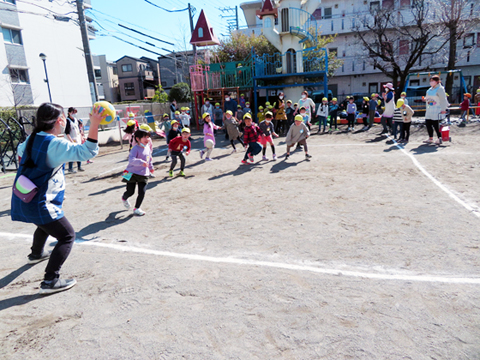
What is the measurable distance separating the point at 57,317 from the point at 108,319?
0.54 meters

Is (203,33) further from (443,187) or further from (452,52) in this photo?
(443,187)

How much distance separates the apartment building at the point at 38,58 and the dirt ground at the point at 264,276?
20.5 metres

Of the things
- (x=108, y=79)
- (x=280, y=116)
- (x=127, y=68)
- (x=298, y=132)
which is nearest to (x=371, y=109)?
(x=280, y=116)

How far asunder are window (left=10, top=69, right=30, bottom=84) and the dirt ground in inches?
909

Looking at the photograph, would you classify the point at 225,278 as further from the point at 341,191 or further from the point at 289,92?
the point at 289,92

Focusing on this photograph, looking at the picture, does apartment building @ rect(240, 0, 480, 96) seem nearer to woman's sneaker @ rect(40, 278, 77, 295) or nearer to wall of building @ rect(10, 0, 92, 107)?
wall of building @ rect(10, 0, 92, 107)

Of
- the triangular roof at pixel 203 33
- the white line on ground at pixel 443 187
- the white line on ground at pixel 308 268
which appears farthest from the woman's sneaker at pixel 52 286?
the triangular roof at pixel 203 33

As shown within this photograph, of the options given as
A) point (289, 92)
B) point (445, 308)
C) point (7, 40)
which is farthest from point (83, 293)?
point (7, 40)

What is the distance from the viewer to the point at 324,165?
9570mm

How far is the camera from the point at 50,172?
3422mm

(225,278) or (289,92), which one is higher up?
(289,92)

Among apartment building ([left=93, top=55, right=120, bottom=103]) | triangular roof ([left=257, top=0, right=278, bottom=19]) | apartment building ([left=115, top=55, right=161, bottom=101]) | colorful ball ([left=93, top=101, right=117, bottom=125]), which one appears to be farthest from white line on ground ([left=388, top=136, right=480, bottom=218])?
apartment building ([left=93, top=55, right=120, bottom=103])

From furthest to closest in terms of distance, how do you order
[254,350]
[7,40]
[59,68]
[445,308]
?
[59,68]
[7,40]
[445,308]
[254,350]

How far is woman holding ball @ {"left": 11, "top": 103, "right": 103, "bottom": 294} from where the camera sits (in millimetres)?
3256
